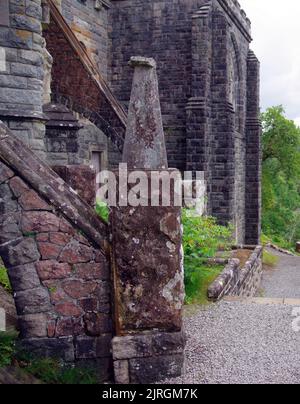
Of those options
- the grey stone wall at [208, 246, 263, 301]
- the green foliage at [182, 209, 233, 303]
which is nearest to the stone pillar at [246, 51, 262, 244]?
the grey stone wall at [208, 246, 263, 301]

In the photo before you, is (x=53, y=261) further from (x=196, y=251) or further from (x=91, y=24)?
(x=91, y=24)

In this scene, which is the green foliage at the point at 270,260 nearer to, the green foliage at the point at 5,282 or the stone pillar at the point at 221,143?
the stone pillar at the point at 221,143

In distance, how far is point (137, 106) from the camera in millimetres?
4941

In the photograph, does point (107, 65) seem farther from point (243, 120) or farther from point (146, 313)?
point (146, 313)

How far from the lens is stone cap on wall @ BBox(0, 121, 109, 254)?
4.52 m

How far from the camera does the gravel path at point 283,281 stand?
13381 mm

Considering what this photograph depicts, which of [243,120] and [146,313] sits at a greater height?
[243,120]

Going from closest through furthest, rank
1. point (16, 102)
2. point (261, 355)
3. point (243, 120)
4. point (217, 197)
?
point (261, 355) → point (16, 102) → point (217, 197) → point (243, 120)

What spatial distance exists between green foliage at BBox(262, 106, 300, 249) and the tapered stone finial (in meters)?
25.7

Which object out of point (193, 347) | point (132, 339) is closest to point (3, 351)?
point (132, 339)

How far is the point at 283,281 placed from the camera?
1514 cm

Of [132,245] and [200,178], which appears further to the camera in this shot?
[200,178]

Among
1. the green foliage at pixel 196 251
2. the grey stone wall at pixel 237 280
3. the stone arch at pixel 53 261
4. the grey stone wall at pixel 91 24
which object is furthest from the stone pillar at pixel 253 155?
the stone arch at pixel 53 261

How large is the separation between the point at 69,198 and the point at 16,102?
348 cm
